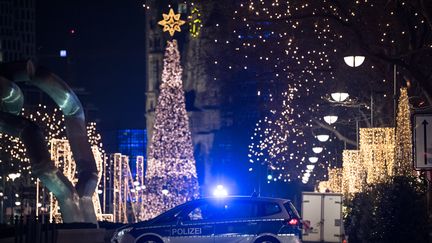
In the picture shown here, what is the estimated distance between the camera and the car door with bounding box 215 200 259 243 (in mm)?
29078

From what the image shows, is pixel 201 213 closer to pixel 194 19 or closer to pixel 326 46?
pixel 194 19

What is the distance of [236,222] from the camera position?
29.2 m

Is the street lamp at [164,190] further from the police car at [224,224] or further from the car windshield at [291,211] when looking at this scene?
the car windshield at [291,211]

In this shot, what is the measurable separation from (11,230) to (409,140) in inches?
461

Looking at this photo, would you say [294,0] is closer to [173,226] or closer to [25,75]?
[173,226]

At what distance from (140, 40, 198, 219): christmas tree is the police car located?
3916cm

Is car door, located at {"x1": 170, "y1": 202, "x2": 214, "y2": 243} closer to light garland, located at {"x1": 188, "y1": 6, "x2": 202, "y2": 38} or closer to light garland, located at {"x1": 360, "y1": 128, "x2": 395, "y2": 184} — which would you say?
light garland, located at {"x1": 188, "y1": 6, "x2": 202, "y2": 38}

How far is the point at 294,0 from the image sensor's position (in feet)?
107

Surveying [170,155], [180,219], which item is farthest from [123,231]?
[170,155]

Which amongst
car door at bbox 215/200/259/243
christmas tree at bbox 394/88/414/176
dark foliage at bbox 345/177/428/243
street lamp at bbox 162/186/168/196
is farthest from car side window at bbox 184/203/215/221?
street lamp at bbox 162/186/168/196

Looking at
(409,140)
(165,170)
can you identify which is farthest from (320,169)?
(409,140)

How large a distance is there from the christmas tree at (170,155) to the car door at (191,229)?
39.3 m

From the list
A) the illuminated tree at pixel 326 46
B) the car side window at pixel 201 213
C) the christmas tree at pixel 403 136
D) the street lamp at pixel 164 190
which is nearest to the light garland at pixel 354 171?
the illuminated tree at pixel 326 46

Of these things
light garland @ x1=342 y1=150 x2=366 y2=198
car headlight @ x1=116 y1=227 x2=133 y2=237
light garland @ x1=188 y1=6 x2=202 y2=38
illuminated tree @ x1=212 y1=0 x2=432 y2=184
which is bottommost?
car headlight @ x1=116 y1=227 x2=133 y2=237
